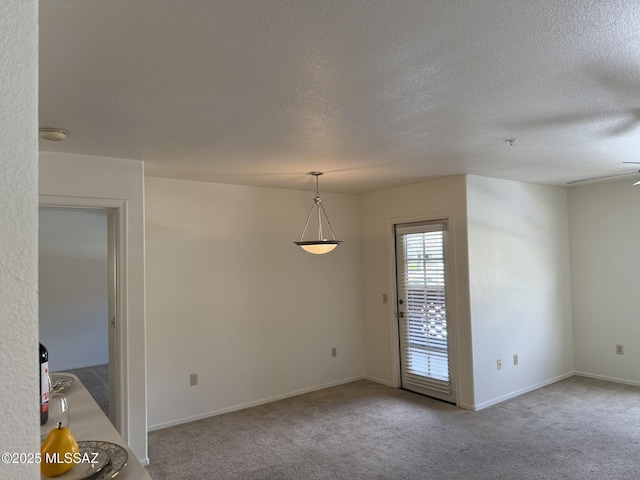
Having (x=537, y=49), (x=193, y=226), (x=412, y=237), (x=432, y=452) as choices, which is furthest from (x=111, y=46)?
(x=412, y=237)

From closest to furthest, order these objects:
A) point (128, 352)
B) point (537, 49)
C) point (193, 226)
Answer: point (537, 49)
point (128, 352)
point (193, 226)

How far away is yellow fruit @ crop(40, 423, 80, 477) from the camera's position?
1.18 meters

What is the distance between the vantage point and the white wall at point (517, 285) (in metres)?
4.65

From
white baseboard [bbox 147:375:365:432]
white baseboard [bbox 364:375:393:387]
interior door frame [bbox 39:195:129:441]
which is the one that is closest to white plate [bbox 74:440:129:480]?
interior door frame [bbox 39:195:129:441]

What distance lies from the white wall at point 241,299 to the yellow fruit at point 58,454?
3.10m

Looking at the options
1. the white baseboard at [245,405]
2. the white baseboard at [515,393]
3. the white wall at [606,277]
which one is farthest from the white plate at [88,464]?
the white wall at [606,277]

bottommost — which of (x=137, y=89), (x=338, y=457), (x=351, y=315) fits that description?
(x=338, y=457)

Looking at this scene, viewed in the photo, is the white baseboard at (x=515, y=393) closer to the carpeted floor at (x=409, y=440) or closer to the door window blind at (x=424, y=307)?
the carpeted floor at (x=409, y=440)

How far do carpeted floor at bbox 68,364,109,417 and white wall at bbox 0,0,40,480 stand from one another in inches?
196

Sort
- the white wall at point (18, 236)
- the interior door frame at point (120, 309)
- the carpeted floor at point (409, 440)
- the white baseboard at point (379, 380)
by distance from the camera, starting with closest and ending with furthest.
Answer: the white wall at point (18, 236) → the carpeted floor at point (409, 440) → the interior door frame at point (120, 309) → the white baseboard at point (379, 380)

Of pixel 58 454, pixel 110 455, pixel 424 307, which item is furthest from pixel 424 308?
pixel 58 454

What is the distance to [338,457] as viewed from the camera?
351cm

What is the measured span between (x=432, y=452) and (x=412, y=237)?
242 centimetres

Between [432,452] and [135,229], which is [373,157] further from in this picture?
[432,452]
